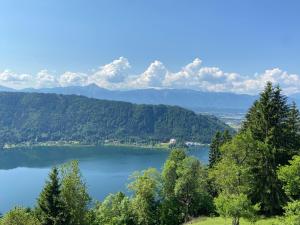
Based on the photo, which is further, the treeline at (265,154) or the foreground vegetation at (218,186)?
the treeline at (265,154)

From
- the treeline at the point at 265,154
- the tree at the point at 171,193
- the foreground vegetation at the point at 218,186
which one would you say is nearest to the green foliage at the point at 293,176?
the foreground vegetation at the point at 218,186

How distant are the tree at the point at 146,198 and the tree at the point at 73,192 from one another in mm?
12757

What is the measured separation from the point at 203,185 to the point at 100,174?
137237 mm

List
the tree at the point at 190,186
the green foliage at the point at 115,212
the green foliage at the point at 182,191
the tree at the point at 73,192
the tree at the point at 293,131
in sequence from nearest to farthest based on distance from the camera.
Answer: the tree at the point at 73,192
the tree at the point at 293,131
the tree at the point at 190,186
the green foliage at the point at 182,191
the green foliage at the point at 115,212

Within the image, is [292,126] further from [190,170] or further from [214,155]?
[214,155]

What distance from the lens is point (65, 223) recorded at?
38.0 m

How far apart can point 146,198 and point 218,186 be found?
978cm

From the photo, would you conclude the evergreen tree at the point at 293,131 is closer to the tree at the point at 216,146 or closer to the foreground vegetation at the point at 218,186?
the foreground vegetation at the point at 218,186

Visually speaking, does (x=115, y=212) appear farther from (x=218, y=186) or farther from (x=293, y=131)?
(x=293, y=131)

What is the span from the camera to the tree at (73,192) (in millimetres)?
37750

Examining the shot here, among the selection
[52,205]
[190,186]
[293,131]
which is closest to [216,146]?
[190,186]

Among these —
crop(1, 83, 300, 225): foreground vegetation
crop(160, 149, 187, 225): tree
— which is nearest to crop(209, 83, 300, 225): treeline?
crop(1, 83, 300, 225): foreground vegetation

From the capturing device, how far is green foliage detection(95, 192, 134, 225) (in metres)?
51.5

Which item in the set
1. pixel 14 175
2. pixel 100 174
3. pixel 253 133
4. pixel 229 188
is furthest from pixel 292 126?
pixel 14 175
